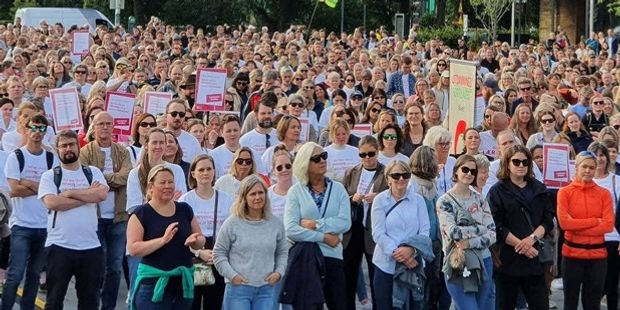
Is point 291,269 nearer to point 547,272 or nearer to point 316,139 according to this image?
point 547,272

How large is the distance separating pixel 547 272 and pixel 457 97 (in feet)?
15.3

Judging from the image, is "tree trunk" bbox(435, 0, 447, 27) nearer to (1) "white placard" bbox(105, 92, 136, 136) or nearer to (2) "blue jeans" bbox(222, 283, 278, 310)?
(1) "white placard" bbox(105, 92, 136, 136)

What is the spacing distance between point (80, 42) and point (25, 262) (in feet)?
46.8

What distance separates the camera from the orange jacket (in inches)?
437

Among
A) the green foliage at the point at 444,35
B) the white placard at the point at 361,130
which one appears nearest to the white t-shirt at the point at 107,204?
the white placard at the point at 361,130

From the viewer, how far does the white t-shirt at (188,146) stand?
12336 mm

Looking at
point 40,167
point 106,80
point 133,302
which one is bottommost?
point 133,302

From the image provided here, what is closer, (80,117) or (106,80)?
(80,117)

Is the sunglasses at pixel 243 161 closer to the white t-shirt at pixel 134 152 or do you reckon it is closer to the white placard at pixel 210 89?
the white t-shirt at pixel 134 152

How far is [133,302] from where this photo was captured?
9.39 metres

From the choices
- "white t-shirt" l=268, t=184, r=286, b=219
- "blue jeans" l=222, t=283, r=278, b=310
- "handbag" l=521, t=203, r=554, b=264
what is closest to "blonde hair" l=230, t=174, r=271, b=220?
"blue jeans" l=222, t=283, r=278, b=310

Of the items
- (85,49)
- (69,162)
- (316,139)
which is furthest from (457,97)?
(85,49)

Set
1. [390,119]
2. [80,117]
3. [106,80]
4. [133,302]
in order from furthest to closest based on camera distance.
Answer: [106,80] < [80,117] < [390,119] < [133,302]

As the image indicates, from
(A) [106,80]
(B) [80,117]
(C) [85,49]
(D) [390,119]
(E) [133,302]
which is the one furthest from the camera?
(C) [85,49]
